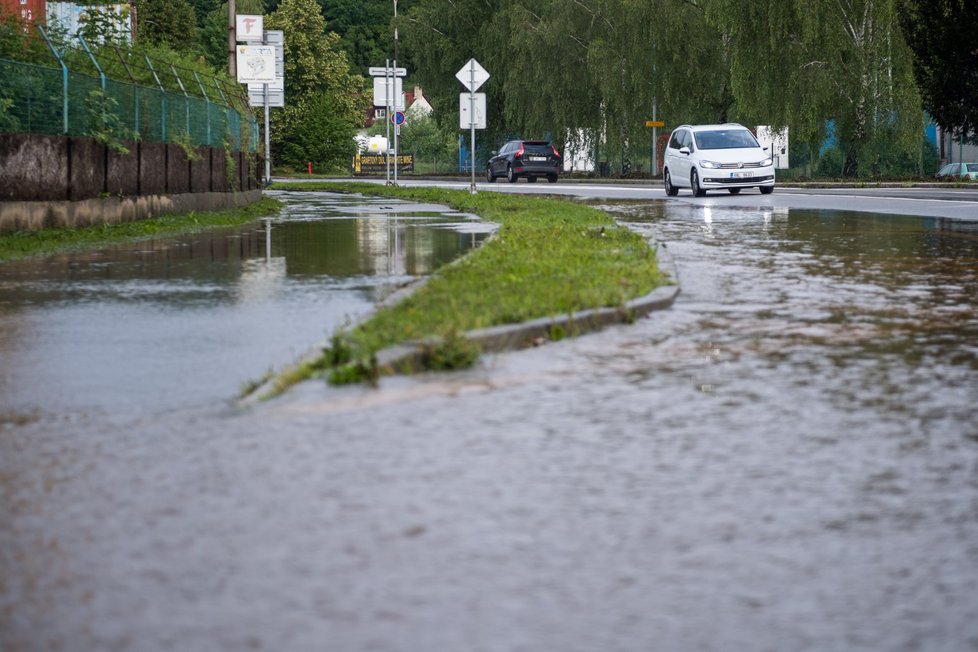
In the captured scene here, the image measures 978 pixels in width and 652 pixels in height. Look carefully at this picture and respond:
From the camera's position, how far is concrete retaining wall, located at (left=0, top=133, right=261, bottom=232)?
21.0 m

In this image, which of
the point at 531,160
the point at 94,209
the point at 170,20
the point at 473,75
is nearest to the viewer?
the point at 94,209

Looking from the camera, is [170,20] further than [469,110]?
Yes

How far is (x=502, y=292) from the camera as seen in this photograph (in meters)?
11.8

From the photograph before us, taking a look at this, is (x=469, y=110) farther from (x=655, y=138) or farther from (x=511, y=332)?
(x=511, y=332)

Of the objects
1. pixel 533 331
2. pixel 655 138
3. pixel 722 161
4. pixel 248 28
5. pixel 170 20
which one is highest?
pixel 170 20

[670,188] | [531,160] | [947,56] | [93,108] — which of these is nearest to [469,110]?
[670,188]

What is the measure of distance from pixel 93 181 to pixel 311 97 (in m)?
77.0

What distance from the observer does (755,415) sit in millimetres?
7664

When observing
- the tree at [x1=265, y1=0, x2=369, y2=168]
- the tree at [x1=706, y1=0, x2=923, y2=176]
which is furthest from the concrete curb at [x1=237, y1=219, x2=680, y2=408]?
the tree at [x1=265, y1=0, x2=369, y2=168]

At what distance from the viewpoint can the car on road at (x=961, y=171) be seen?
192ft

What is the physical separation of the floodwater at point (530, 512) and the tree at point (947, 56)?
3437cm

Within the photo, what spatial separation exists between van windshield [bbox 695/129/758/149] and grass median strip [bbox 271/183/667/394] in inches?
809

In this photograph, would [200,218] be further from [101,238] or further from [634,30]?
[634,30]

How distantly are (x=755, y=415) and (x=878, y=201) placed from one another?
28938 millimetres
